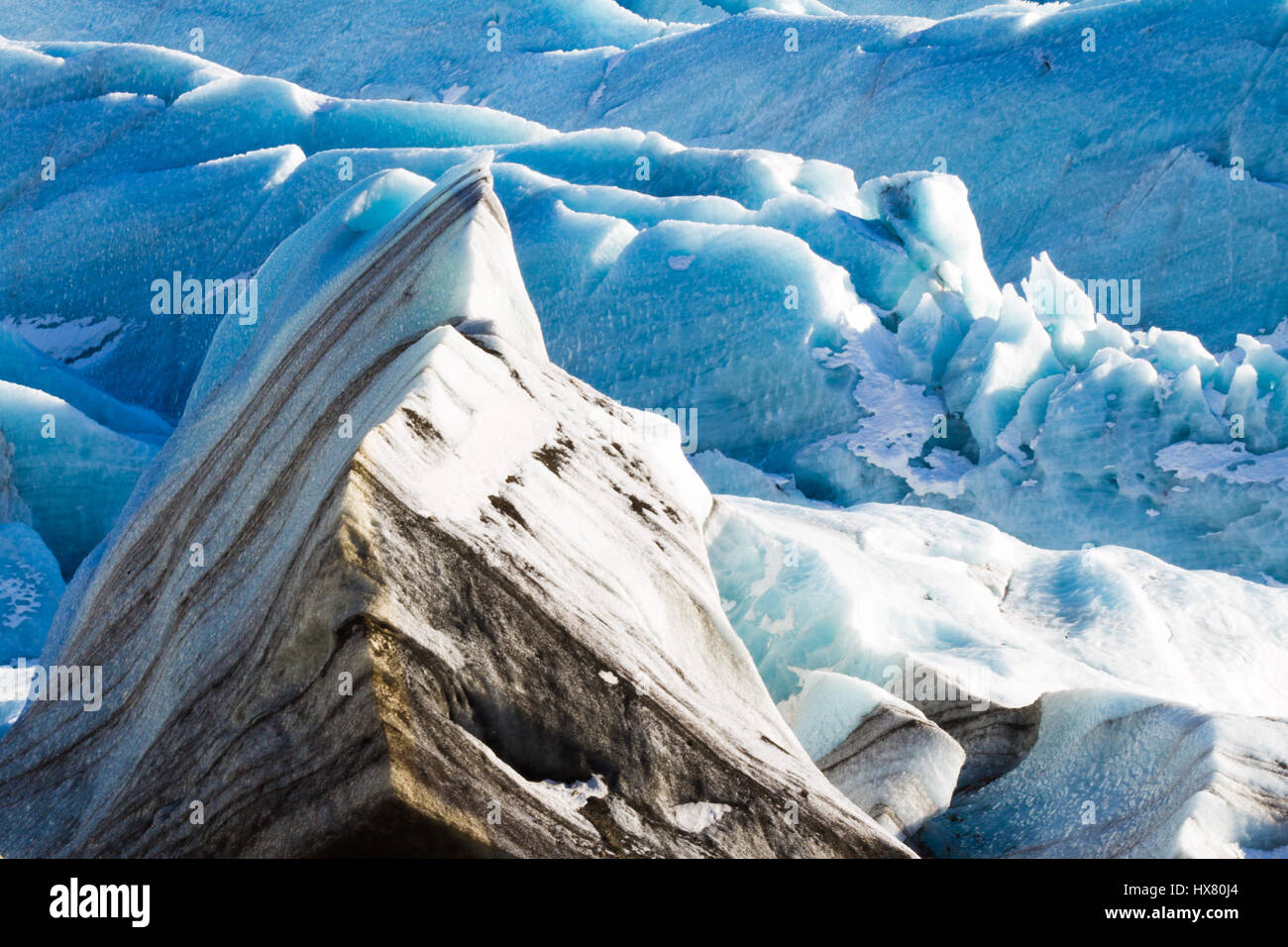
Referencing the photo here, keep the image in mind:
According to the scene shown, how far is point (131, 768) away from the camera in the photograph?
2885 mm

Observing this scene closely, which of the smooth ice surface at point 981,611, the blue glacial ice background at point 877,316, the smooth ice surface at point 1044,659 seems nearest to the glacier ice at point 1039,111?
the blue glacial ice background at point 877,316

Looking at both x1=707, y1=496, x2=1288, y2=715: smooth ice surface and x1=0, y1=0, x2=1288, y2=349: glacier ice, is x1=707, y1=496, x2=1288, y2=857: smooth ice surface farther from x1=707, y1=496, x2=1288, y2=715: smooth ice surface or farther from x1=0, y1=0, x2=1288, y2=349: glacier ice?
x1=0, y1=0, x2=1288, y2=349: glacier ice

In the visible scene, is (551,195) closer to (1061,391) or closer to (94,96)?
(1061,391)

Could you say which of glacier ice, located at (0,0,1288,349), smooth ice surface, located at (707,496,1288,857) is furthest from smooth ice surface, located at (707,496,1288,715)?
glacier ice, located at (0,0,1288,349)

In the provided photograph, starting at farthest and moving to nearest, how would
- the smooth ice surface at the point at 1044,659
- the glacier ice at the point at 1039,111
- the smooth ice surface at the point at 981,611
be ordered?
the glacier ice at the point at 1039,111 → the smooth ice surface at the point at 981,611 → the smooth ice surface at the point at 1044,659

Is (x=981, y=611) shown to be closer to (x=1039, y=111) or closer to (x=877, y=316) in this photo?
(x=877, y=316)

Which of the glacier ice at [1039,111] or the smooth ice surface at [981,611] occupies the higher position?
the glacier ice at [1039,111]

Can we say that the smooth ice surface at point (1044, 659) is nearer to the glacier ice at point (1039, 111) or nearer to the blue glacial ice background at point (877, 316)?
the blue glacial ice background at point (877, 316)

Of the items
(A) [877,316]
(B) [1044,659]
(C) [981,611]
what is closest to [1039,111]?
(A) [877,316]

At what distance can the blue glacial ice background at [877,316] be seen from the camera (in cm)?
450

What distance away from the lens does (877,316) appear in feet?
25.9

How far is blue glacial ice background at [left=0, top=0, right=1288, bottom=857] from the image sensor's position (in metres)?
4.50

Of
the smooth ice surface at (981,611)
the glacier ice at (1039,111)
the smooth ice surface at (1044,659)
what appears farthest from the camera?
the glacier ice at (1039,111)

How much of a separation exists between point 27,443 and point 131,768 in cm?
392
